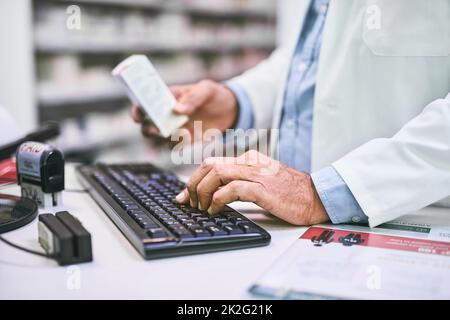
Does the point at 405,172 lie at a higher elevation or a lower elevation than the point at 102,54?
lower

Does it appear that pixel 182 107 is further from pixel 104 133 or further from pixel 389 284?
pixel 104 133

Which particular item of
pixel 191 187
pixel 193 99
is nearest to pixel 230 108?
pixel 193 99

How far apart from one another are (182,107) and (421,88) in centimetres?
60

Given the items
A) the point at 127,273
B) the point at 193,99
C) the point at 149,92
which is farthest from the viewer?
the point at 193,99

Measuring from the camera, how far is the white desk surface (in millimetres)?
557

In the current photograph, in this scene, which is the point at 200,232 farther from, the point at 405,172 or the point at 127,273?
the point at 405,172

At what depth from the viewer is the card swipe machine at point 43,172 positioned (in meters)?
0.91

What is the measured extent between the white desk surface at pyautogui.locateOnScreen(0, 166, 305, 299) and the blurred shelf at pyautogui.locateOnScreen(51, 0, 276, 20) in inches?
100

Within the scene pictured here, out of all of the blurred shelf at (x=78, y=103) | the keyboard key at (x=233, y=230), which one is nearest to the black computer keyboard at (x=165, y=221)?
the keyboard key at (x=233, y=230)

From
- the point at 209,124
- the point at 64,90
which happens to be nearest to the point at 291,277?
the point at 209,124

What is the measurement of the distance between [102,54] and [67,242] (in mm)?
3041

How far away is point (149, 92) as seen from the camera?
1.24 metres

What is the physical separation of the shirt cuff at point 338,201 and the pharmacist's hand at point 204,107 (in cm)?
59

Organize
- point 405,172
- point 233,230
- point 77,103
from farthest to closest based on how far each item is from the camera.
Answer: point 77,103, point 405,172, point 233,230
